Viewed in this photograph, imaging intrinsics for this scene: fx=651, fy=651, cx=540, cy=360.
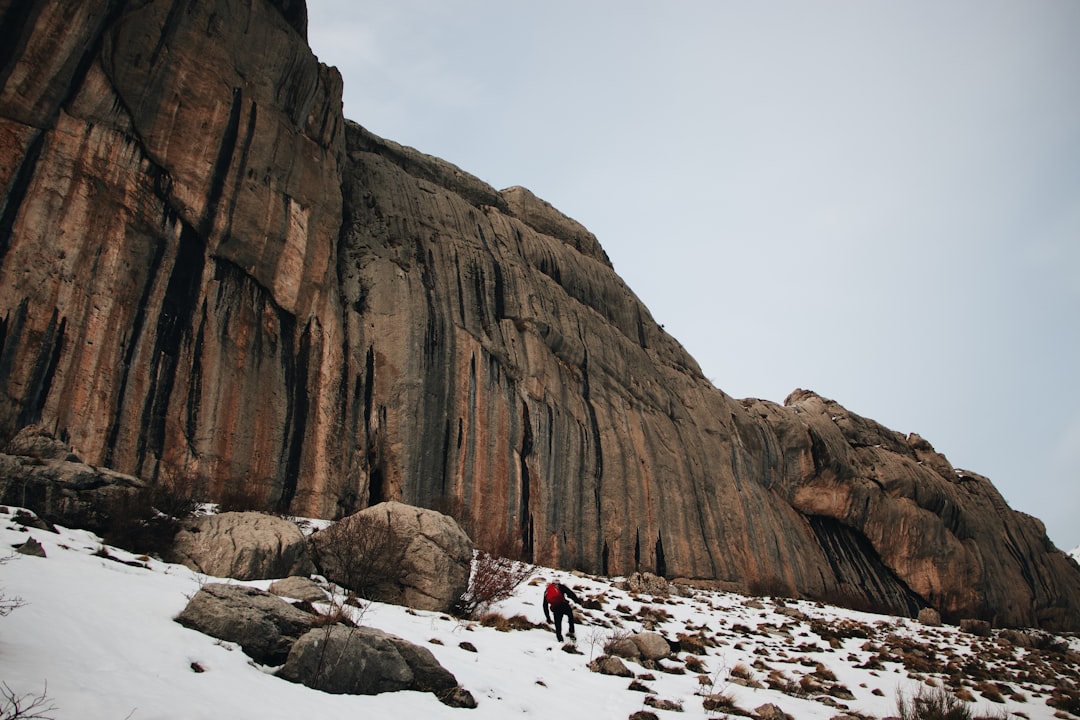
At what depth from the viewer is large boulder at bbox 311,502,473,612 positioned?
1296cm

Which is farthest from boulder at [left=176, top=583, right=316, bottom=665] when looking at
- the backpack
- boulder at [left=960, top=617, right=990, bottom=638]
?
boulder at [left=960, top=617, right=990, bottom=638]

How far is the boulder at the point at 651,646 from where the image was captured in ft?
42.9

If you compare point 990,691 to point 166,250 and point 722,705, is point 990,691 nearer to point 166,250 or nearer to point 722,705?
point 722,705

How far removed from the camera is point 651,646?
13305mm

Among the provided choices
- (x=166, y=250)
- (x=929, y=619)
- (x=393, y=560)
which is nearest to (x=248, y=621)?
(x=393, y=560)

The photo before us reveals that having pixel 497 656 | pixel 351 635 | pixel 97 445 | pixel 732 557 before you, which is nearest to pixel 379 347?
pixel 97 445

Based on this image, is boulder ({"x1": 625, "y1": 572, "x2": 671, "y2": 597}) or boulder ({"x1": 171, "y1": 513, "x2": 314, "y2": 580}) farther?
boulder ({"x1": 625, "y1": 572, "x2": 671, "y2": 597})

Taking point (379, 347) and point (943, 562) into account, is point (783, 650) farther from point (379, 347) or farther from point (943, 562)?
point (943, 562)

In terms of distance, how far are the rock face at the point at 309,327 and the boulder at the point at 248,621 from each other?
10.7m

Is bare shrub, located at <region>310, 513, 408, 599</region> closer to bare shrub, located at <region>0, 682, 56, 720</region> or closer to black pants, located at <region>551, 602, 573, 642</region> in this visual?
black pants, located at <region>551, 602, 573, 642</region>

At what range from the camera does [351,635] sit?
7.83 meters

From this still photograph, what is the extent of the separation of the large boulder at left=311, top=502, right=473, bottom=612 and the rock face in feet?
22.4

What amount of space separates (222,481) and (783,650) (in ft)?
53.6

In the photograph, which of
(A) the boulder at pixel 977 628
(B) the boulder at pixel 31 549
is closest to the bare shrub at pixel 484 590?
(B) the boulder at pixel 31 549
